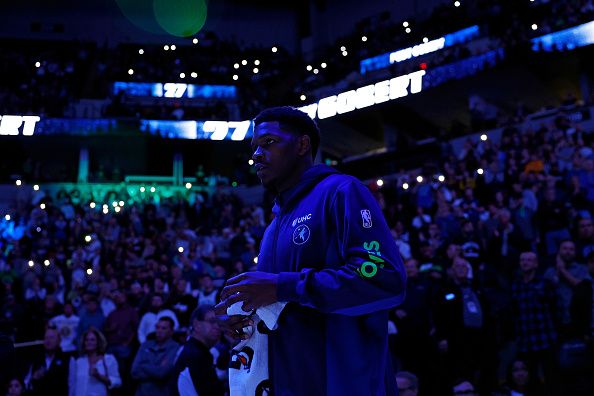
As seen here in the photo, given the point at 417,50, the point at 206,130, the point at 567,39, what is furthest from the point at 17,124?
the point at 567,39

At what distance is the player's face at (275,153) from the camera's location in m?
2.20

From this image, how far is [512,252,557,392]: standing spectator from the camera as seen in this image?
6.16m

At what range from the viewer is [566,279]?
619cm

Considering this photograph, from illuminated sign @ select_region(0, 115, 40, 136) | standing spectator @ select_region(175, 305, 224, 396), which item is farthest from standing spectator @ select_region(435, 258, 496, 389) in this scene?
illuminated sign @ select_region(0, 115, 40, 136)

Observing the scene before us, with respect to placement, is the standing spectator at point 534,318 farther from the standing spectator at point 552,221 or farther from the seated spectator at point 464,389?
the standing spectator at point 552,221

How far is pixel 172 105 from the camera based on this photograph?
88.8 ft

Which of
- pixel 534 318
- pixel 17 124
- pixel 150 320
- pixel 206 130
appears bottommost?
pixel 534 318

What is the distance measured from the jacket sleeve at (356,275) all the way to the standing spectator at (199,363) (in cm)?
264

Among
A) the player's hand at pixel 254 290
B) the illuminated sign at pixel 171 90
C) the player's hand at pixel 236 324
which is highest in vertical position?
the illuminated sign at pixel 171 90

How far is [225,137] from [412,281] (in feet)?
62.9

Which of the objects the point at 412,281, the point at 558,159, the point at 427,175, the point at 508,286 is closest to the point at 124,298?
the point at 412,281

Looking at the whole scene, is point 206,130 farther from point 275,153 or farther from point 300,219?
point 300,219

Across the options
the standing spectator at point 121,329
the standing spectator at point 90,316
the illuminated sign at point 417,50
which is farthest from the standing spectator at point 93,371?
the illuminated sign at point 417,50

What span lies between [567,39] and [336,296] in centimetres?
1976
